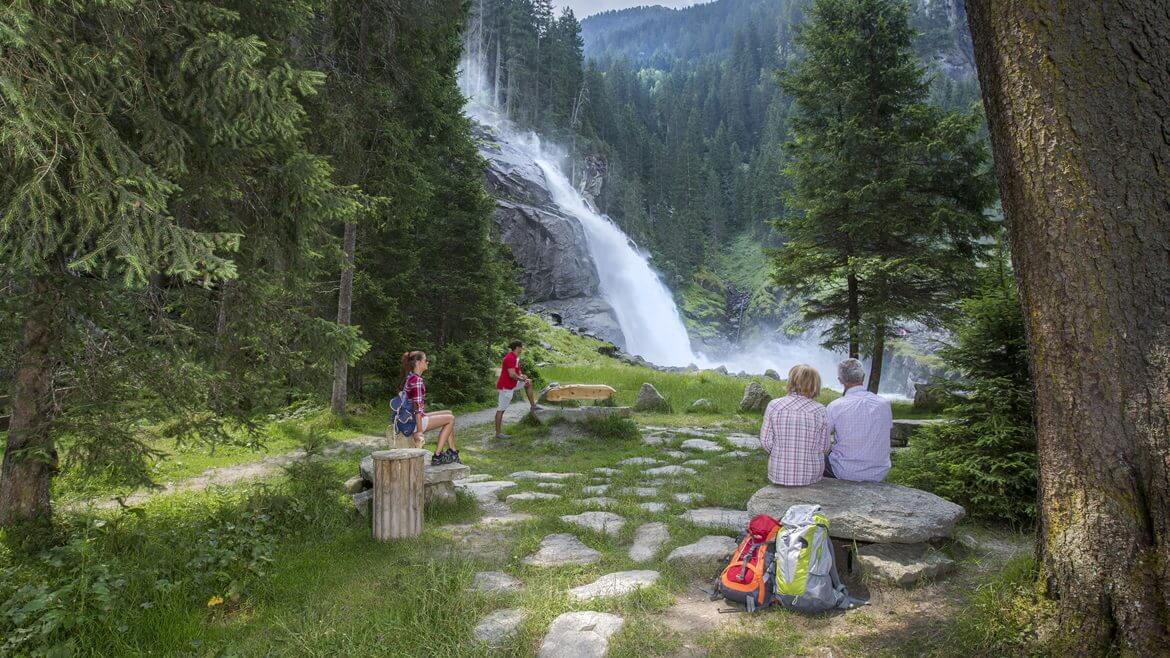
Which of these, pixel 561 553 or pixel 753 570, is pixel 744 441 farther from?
pixel 753 570

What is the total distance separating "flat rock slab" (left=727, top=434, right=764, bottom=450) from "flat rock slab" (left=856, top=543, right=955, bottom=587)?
5003 mm

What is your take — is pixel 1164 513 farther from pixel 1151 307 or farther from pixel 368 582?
pixel 368 582

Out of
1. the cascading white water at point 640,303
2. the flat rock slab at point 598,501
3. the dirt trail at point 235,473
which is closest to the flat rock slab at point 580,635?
the flat rock slab at point 598,501

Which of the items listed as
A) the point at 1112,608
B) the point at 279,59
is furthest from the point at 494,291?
the point at 1112,608

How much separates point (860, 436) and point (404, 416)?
4.72 metres

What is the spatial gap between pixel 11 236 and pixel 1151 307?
19.6 ft

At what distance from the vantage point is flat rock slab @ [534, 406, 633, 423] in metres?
10.2

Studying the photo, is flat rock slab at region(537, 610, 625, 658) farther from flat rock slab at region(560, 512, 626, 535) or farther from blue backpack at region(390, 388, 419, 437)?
blue backpack at region(390, 388, 419, 437)

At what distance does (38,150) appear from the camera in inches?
133

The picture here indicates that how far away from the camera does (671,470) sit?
7520 millimetres

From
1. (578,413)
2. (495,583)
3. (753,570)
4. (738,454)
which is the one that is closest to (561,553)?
(495,583)

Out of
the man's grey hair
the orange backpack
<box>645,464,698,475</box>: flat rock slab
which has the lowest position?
<box>645,464,698,475</box>: flat rock slab

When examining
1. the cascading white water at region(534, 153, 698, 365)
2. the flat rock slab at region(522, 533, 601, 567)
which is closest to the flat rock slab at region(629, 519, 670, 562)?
the flat rock slab at region(522, 533, 601, 567)

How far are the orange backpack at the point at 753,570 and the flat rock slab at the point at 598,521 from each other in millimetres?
1316
